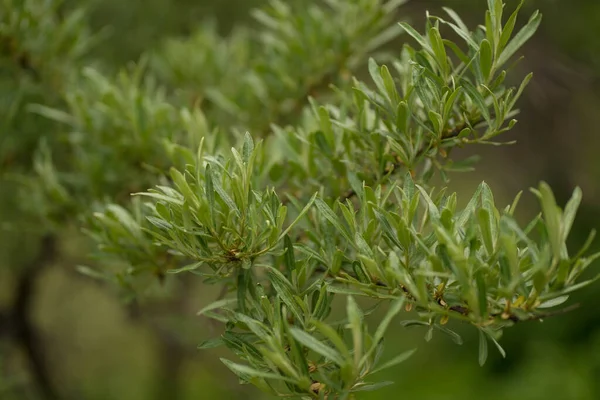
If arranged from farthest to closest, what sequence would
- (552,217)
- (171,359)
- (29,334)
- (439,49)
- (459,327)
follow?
(459,327) < (171,359) < (29,334) < (439,49) < (552,217)

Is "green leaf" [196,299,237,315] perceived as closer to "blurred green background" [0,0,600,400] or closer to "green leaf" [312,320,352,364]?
"green leaf" [312,320,352,364]

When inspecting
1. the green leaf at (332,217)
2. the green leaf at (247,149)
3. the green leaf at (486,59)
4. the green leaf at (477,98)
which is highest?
the green leaf at (486,59)

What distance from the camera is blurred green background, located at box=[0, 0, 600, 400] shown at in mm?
2373

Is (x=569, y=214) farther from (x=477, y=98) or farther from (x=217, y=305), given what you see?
(x=217, y=305)

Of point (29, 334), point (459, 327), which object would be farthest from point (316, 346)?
point (459, 327)

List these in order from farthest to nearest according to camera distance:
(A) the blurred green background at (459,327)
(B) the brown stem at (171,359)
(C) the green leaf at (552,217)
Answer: (B) the brown stem at (171,359) < (A) the blurred green background at (459,327) < (C) the green leaf at (552,217)

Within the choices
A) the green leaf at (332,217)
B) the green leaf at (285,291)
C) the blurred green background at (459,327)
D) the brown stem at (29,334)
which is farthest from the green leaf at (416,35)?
the brown stem at (29,334)

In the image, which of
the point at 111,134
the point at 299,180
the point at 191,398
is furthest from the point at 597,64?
the point at 191,398

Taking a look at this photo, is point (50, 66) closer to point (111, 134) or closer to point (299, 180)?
point (111, 134)

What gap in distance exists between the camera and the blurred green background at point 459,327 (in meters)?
A: 2.37

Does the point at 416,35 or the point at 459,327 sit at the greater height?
the point at 416,35

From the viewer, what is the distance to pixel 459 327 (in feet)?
12.6

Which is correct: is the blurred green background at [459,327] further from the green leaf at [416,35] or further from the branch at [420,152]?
the green leaf at [416,35]

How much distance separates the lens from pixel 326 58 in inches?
58.2
